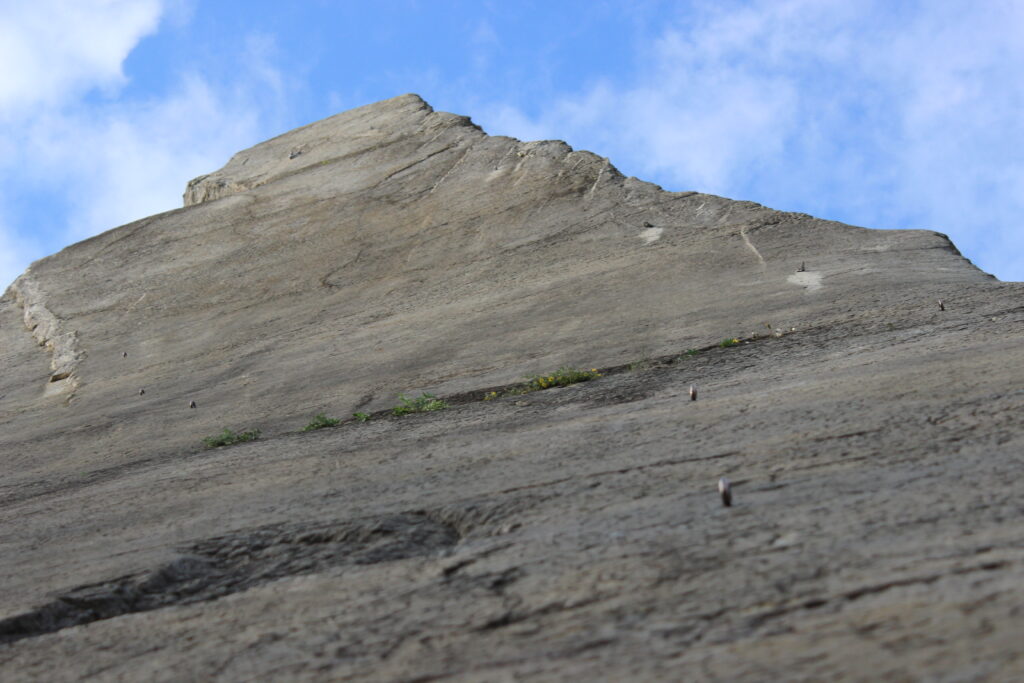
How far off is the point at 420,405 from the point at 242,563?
10.4 feet

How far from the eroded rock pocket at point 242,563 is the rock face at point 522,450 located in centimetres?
2

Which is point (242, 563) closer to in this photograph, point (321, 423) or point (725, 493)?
point (725, 493)

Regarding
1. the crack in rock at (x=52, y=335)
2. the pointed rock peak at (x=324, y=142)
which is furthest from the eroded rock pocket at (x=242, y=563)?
the pointed rock peak at (x=324, y=142)

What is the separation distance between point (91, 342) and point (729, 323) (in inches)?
283

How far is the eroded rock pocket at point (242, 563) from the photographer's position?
17.2 ft

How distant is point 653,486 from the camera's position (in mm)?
5543

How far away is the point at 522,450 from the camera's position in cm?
661

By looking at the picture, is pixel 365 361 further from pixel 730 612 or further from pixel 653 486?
pixel 730 612

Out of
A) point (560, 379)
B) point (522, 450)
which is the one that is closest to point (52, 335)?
point (560, 379)

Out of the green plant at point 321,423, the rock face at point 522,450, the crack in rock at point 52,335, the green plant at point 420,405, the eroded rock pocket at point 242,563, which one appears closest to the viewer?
the rock face at point 522,450

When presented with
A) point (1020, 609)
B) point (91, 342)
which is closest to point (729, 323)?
point (1020, 609)

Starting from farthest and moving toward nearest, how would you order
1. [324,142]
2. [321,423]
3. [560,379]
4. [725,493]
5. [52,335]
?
[324,142] → [52,335] → [321,423] → [560,379] → [725,493]

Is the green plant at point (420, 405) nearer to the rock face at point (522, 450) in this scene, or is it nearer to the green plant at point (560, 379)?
the rock face at point (522, 450)

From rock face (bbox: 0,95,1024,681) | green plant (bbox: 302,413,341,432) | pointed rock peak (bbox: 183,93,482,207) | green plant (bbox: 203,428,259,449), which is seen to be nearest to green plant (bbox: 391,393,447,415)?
rock face (bbox: 0,95,1024,681)
